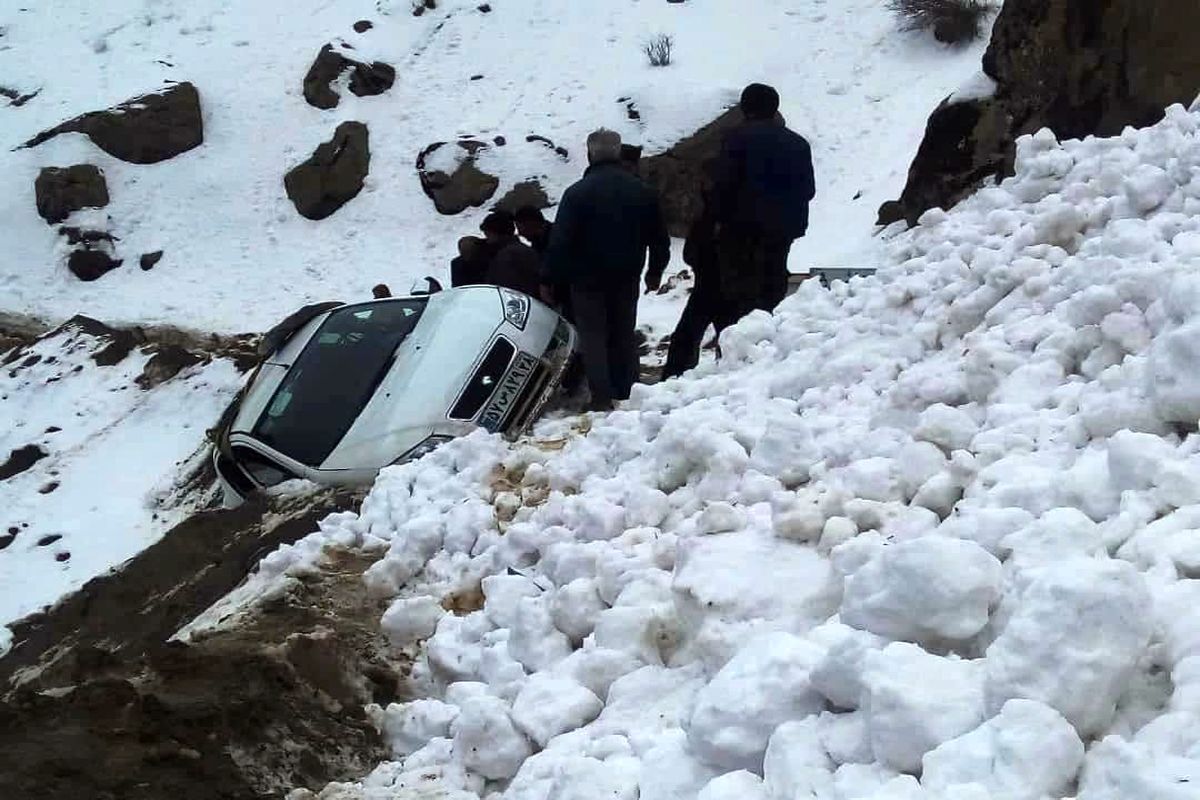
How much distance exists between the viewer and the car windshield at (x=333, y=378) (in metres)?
6.67

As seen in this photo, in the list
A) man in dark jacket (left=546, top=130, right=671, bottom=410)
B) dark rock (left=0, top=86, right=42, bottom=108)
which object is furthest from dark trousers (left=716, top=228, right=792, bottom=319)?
dark rock (left=0, top=86, right=42, bottom=108)

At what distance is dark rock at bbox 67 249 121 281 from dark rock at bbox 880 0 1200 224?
38.7ft

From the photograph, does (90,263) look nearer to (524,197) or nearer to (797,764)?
(524,197)

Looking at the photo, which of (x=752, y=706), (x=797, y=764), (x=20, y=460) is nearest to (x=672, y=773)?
(x=752, y=706)

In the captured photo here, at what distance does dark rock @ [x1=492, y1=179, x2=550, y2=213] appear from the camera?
604 inches

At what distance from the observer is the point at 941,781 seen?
77.5 inches

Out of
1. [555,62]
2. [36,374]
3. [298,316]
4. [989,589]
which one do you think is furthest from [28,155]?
[989,589]

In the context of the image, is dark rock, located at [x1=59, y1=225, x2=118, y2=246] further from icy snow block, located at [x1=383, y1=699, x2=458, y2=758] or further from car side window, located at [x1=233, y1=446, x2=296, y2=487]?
icy snow block, located at [x1=383, y1=699, x2=458, y2=758]

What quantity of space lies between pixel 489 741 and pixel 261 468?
13.5ft

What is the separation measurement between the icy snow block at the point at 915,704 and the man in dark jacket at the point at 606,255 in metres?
4.77

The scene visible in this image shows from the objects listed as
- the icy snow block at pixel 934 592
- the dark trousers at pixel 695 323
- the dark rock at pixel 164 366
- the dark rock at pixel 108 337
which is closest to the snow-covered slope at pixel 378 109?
the dark rock at pixel 108 337

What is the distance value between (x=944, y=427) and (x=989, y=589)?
1.30 metres

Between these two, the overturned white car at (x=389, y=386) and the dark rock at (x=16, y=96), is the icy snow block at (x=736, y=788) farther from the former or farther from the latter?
the dark rock at (x=16, y=96)

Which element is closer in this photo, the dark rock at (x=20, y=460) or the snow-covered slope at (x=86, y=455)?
the snow-covered slope at (x=86, y=455)
